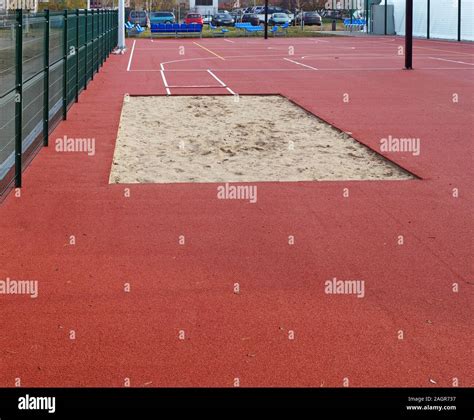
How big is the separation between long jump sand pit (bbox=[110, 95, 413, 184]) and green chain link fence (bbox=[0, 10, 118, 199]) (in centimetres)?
129

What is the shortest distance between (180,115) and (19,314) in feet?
42.6

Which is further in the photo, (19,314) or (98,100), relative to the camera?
(98,100)

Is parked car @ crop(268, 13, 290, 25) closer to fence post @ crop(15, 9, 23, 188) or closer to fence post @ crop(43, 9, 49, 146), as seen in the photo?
fence post @ crop(43, 9, 49, 146)

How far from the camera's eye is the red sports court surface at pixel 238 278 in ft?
19.6

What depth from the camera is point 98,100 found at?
22.5 metres

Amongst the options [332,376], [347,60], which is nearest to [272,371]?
[332,376]

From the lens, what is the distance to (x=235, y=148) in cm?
1521

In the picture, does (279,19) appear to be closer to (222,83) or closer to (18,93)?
(222,83)

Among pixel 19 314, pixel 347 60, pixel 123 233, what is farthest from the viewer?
pixel 347 60

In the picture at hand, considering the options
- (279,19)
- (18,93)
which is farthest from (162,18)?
(18,93)

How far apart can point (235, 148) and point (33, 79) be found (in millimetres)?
3364

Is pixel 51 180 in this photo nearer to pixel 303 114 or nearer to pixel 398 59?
pixel 303 114

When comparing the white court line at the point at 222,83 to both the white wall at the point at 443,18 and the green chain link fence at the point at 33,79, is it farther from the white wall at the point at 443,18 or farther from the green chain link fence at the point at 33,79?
the white wall at the point at 443,18

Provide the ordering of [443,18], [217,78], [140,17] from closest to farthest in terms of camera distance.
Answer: [217,78] → [443,18] → [140,17]
